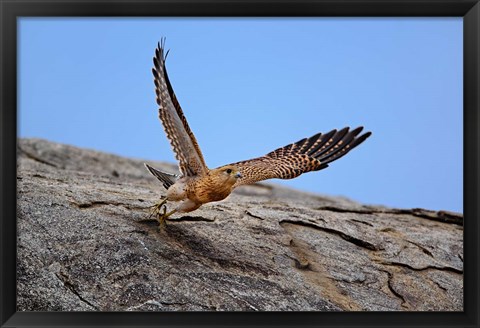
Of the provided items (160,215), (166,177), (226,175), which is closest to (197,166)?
(226,175)

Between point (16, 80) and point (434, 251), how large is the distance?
5405mm

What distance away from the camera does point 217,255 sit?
24.3 ft

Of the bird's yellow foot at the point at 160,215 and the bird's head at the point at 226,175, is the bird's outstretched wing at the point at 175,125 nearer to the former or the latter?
the bird's head at the point at 226,175

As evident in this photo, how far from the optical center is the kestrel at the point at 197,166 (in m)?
6.64

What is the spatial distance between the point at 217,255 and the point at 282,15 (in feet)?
8.06

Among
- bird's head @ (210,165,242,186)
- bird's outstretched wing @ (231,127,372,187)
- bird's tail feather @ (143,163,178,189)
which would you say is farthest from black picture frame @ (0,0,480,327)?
bird's outstretched wing @ (231,127,372,187)

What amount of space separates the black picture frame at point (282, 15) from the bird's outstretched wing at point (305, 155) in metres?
1.78

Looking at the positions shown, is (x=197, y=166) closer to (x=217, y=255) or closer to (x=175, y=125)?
(x=175, y=125)

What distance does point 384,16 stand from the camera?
269 inches

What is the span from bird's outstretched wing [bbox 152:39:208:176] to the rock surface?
88cm

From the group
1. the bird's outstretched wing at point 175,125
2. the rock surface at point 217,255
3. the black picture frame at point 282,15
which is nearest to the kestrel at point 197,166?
the bird's outstretched wing at point 175,125

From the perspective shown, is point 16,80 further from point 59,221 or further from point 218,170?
point 218,170
